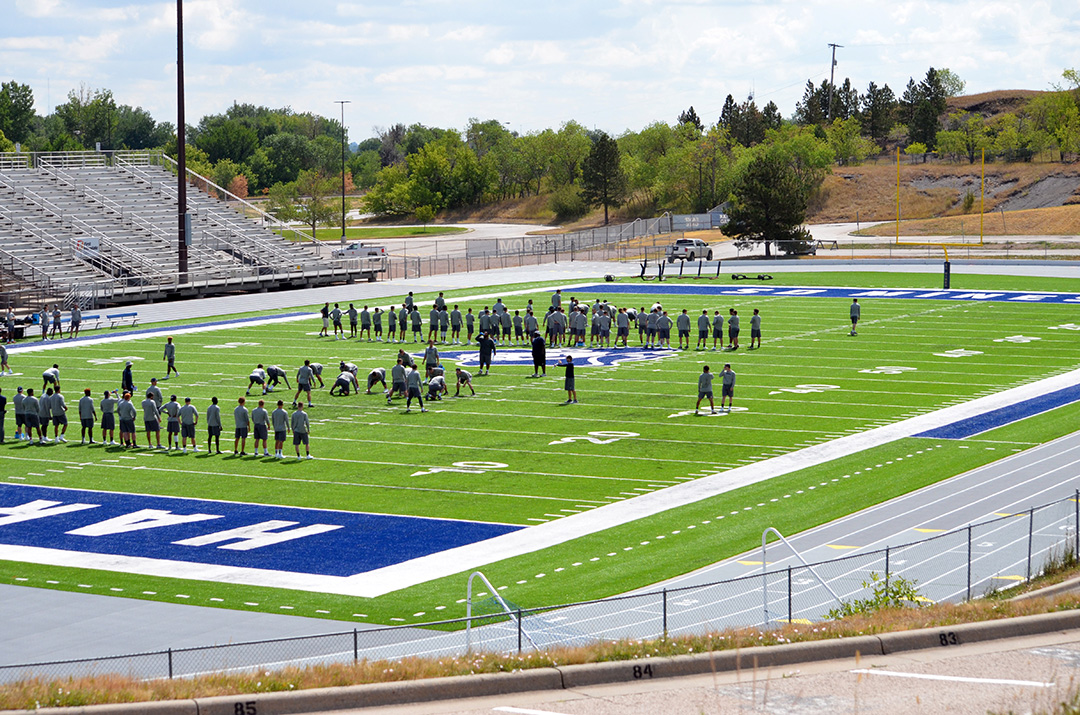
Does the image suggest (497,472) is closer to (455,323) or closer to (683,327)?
(683,327)

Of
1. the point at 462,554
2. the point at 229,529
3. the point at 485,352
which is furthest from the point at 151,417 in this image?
the point at 462,554

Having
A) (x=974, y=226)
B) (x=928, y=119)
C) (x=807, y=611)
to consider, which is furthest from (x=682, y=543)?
(x=928, y=119)

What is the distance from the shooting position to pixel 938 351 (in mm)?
38031

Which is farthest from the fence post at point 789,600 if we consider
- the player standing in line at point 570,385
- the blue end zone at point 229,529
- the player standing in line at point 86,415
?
the player standing in line at point 86,415

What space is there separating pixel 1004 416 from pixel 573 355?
13.9m

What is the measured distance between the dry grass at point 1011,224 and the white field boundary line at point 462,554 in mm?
73227

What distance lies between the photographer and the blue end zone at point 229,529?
18.1 meters

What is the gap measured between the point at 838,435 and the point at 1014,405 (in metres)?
5.48

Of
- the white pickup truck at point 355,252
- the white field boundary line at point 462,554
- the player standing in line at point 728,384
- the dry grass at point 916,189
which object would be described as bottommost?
the white field boundary line at point 462,554

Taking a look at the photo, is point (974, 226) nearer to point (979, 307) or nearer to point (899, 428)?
point (979, 307)

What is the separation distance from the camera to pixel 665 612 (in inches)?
486

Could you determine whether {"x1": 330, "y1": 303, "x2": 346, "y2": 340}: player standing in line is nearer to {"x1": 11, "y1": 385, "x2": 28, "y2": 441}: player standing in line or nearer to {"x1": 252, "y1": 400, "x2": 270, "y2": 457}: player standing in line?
{"x1": 11, "y1": 385, "x2": 28, "y2": 441}: player standing in line

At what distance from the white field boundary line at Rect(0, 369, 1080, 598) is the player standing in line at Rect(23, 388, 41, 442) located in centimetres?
886

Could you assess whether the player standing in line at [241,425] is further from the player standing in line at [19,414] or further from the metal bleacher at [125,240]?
the metal bleacher at [125,240]
